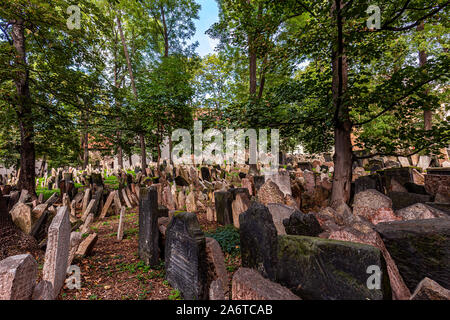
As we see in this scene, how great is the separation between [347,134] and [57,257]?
608 centimetres

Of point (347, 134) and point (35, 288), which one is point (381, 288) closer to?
point (35, 288)

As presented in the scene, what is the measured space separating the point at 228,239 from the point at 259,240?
5.70ft

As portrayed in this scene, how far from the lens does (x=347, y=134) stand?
5.13 metres

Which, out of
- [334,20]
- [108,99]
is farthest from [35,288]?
[108,99]

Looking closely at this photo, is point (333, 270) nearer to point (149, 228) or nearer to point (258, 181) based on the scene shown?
point (149, 228)

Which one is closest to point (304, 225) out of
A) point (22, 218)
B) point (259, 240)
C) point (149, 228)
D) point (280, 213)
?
point (280, 213)

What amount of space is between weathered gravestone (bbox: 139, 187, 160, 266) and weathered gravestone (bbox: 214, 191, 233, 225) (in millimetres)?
1986

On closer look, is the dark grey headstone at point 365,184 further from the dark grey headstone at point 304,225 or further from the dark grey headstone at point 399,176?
the dark grey headstone at point 304,225

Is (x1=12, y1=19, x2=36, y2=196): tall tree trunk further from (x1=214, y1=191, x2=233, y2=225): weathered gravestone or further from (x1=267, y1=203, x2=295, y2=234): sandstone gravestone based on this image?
(x1=267, y1=203, x2=295, y2=234): sandstone gravestone

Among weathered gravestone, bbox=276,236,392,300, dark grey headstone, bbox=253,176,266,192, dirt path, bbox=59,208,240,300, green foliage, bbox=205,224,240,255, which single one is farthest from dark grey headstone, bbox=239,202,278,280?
dark grey headstone, bbox=253,176,266,192

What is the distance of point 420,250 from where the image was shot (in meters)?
1.97

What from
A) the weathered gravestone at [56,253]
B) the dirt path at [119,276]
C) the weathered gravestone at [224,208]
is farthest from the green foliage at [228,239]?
the weathered gravestone at [56,253]

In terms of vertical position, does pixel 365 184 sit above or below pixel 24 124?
below

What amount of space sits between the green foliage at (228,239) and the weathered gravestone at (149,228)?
1.18 meters
